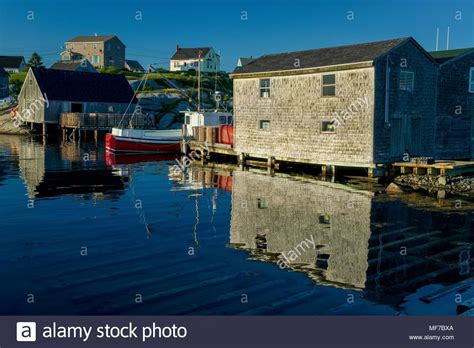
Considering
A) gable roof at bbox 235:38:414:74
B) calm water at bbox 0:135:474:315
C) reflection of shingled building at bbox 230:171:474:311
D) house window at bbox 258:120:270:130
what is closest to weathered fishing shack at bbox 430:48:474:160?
gable roof at bbox 235:38:414:74

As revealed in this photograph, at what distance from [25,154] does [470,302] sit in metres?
→ 40.8

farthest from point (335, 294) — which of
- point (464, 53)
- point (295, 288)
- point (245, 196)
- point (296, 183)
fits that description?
point (464, 53)

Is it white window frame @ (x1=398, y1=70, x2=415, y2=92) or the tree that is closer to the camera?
white window frame @ (x1=398, y1=70, x2=415, y2=92)

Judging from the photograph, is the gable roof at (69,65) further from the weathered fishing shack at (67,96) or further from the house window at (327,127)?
the house window at (327,127)

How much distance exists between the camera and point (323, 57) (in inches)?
1246

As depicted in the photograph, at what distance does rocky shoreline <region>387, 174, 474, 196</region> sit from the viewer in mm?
24953

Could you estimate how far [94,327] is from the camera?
891cm

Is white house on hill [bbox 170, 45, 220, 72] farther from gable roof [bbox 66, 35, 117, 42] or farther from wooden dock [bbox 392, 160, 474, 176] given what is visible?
wooden dock [bbox 392, 160, 474, 176]

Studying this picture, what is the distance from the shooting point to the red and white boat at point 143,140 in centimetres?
4536

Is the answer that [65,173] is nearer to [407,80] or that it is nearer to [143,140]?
[143,140]

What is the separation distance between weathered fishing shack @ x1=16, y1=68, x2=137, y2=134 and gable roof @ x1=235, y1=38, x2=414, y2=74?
33000mm

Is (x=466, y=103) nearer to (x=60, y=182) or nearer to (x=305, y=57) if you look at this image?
(x=305, y=57)

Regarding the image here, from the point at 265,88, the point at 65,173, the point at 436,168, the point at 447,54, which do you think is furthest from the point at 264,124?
the point at 65,173

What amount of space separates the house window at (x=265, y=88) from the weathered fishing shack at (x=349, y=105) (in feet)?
0.09
